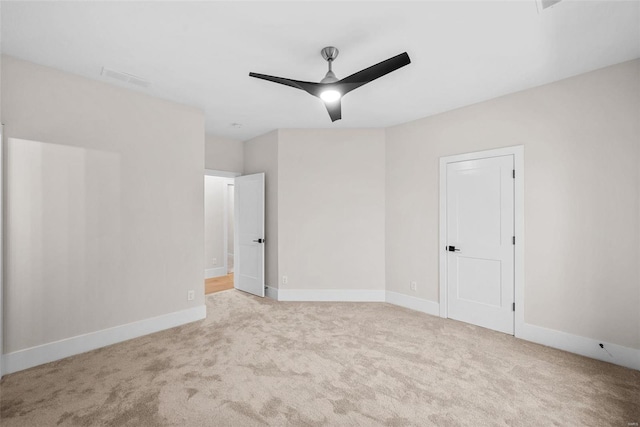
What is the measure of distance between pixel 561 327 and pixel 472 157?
79.0 inches

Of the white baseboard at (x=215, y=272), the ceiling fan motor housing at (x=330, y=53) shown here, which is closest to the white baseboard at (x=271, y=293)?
the white baseboard at (x=215, y=272)

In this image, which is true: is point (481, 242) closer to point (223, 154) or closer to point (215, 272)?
point (223, 154)

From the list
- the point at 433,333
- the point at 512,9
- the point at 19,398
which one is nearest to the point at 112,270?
the point at 19,398

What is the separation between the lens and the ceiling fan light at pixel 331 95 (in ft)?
7.45

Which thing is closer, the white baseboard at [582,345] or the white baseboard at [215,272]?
the white baseboard at [582,345]

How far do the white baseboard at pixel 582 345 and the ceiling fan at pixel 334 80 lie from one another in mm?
3016

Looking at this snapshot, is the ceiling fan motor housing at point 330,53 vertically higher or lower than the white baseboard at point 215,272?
higher

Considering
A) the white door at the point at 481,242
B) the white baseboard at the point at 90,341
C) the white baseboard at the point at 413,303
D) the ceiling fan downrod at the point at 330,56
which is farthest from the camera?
the white baseboard at the point at 413,303

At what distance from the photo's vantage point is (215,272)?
6227mm

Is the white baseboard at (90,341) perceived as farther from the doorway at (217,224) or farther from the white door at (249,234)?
the doorway at (217,224)

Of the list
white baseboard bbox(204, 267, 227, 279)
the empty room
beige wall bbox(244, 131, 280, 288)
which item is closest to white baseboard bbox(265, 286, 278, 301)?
beige wall bbox(244, 131, 280, 288)

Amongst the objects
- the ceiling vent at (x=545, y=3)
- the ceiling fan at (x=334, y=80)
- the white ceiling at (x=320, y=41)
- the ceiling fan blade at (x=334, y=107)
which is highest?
the white ceiling at (x=320, y=41)

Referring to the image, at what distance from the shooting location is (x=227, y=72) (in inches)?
108

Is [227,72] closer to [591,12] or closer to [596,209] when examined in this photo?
[591,12]
